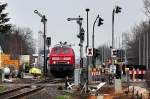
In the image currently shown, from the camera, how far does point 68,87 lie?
40281 mm

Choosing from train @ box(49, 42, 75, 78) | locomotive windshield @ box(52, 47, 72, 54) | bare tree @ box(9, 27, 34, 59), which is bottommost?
train @ box(49, 42, 75, 78)

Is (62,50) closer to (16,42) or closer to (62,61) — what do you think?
(62,61)

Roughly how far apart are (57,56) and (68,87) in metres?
25.0

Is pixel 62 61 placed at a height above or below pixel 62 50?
below

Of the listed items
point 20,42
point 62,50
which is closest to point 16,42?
point 20,42

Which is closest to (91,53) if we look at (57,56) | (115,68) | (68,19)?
(115,68)

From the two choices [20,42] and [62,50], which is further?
[20,42]

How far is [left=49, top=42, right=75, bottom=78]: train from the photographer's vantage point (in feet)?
211

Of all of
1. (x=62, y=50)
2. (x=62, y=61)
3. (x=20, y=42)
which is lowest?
(x=62, y=61)

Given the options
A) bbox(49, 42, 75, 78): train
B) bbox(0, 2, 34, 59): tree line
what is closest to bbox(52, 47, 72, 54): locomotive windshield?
bbox(49, 42, 75, 78): train

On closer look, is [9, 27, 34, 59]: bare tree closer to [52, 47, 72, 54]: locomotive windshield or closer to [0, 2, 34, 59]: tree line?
[0, 2, 34, 59]: tree line

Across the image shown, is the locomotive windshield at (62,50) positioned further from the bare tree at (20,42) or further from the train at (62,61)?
the bare tree at (20,42)

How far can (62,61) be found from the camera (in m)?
64.9

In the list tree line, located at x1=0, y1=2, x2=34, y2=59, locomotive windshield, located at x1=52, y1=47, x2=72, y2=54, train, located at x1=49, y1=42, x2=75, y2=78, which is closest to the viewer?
train, located at x1=49, y1=42, x2=75, y2=78
